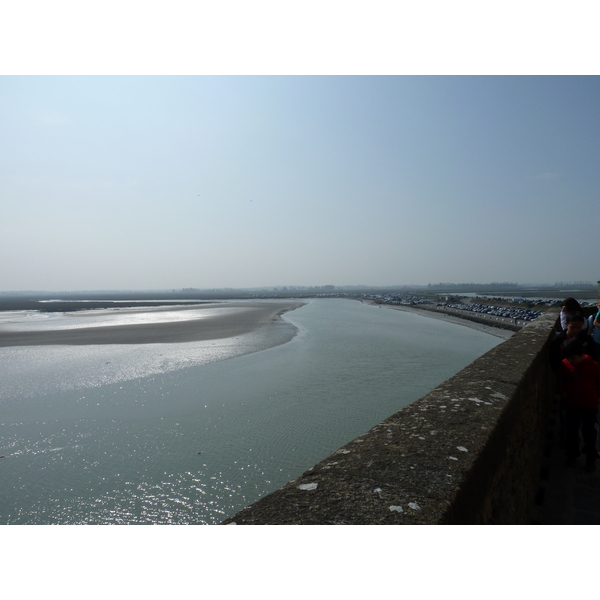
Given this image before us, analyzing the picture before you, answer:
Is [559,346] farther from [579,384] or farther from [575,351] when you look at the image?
[579,384]

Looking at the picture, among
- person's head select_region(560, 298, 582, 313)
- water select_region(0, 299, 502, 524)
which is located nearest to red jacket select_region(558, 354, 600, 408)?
person's head select_region(560, 298, 582, 313)

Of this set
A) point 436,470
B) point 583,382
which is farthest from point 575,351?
point 436,470

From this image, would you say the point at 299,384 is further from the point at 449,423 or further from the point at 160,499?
the point at 449,423

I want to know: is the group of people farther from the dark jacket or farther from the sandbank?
the sandbank

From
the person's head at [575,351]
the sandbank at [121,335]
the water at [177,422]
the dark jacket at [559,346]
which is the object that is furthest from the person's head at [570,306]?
the sandbank at [121,335]

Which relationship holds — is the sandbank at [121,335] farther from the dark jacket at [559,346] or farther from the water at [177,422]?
the dark jacket at [559,346]

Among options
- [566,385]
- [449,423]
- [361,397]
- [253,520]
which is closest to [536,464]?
[566,385]
